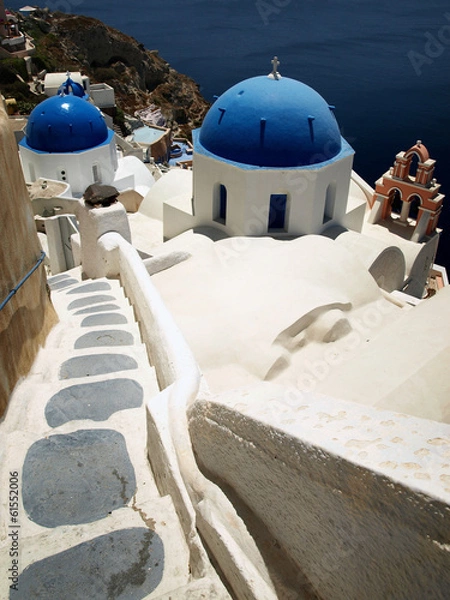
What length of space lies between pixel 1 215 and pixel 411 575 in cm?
392

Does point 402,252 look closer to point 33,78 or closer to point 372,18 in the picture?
point 33,78

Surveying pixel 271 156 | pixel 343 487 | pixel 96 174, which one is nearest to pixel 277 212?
pixel 271 156

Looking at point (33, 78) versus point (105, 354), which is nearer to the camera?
point (105, 354)

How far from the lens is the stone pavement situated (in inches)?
115

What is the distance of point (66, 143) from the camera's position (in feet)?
55.0

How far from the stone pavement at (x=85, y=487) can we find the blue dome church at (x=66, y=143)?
1257 cm

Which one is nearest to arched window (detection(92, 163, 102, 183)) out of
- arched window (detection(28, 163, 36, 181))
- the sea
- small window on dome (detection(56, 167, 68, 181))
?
small window on dome (detection(56, 167, 68, 181))

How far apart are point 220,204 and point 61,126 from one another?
330 inches

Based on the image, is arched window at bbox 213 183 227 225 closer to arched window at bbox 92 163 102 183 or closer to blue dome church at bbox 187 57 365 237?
blue dome church at bbox 187 57 365 237

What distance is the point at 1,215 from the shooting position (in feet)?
14.2

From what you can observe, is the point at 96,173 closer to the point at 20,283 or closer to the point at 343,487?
the point at 20,283

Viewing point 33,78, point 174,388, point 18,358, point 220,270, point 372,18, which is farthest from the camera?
point 372,18

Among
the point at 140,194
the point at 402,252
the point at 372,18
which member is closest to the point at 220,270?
the point at 402,252

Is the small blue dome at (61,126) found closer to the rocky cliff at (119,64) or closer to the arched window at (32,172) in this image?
the arched window at (32,172)
